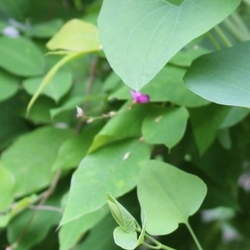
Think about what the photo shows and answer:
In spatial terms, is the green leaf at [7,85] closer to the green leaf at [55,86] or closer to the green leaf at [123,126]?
the green leaf at [55,86]

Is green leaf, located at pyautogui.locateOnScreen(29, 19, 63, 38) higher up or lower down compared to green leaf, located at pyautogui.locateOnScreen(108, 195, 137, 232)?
lower down

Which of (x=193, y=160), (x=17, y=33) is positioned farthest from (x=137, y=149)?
(x=17, y=33)

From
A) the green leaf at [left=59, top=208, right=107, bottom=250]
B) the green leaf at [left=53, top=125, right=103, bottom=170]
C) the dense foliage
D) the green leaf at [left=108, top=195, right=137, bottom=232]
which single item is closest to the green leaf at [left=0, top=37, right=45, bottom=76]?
the dense foliage

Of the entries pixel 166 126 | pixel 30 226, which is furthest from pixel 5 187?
pixel 166 126

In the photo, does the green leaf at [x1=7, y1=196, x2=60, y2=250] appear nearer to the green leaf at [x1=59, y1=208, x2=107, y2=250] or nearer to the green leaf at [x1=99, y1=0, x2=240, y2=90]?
the green leaf at [x1=59, y1=208, x2=107, y2=250]

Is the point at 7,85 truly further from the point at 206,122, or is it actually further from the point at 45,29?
the point at 206,122

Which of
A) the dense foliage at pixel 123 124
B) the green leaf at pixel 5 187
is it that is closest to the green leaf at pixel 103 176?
the dense foliage at pixel 123 124

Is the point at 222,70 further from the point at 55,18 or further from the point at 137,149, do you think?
the point at 55,18
